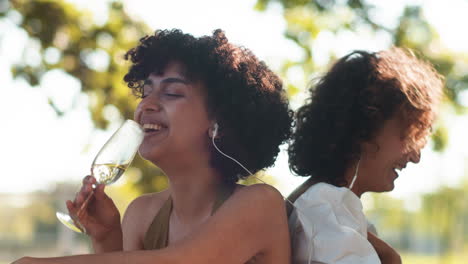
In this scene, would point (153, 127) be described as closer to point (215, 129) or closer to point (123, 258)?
point (215, 129)

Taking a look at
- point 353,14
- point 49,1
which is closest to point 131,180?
point 49,1

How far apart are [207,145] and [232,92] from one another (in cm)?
27

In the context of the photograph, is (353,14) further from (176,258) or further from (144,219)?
(176,258)

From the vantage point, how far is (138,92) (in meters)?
3.53

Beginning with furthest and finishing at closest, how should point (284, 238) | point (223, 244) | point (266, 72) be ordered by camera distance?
1. point (266, 72)
2. point (284, 238)
3. point (223, 244)

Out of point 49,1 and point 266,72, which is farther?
point 49,1

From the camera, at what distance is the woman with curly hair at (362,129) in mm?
3285

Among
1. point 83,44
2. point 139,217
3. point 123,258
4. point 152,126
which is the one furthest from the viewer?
point 83,44

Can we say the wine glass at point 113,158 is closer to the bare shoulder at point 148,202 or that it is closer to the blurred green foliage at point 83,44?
the bare shoulder at point 148,202

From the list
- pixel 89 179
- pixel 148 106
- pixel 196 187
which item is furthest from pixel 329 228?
pixel 89 179

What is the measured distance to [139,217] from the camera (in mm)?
3443

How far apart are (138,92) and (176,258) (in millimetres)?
1366

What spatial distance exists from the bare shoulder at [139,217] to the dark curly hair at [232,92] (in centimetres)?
50

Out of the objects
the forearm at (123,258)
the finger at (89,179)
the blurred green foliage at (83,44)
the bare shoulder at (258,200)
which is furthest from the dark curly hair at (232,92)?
the blurred green foliage at (83,44)
